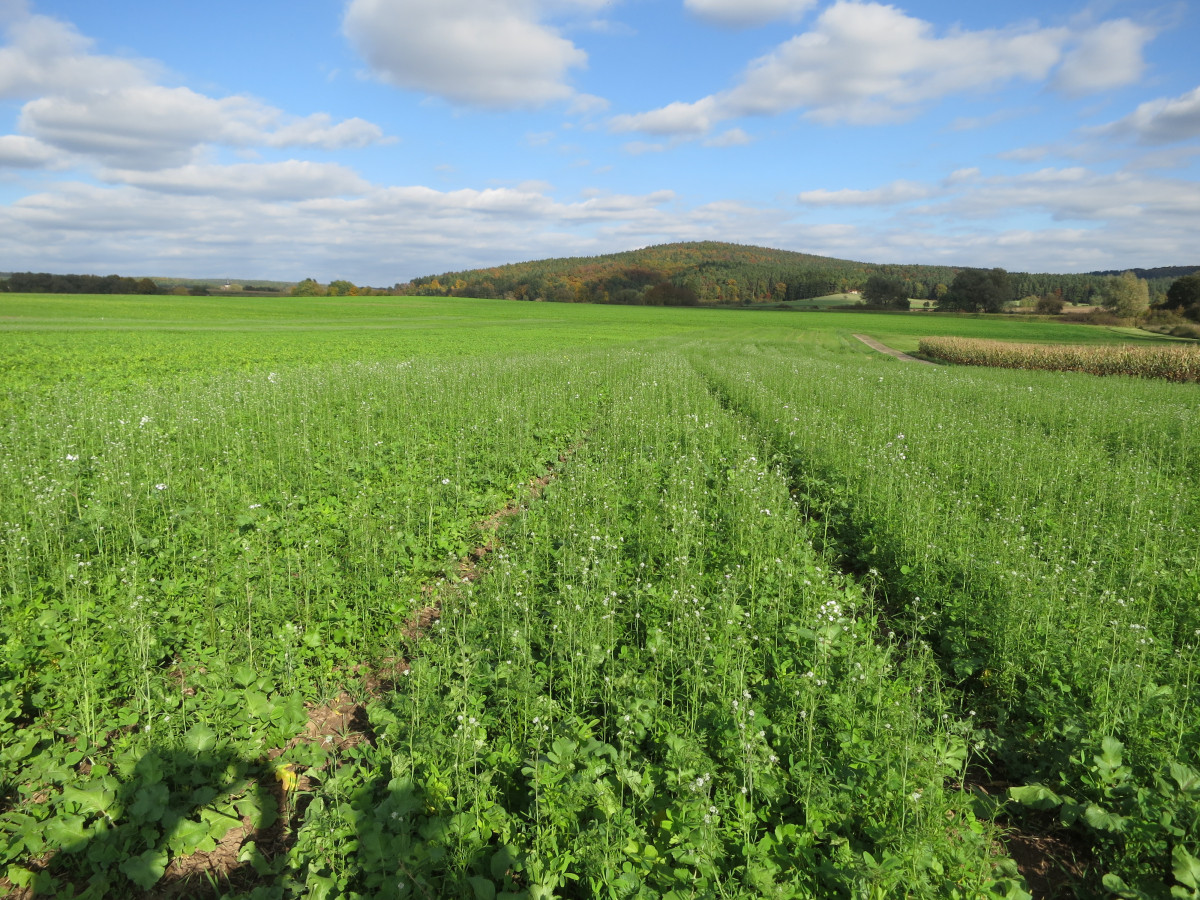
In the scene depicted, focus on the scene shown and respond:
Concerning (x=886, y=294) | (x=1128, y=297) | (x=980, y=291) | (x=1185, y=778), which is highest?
(x=886, y=294)

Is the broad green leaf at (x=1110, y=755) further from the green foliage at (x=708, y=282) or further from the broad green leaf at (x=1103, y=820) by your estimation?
the green foliage at (x=708, y=282)

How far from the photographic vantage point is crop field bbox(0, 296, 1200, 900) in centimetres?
327

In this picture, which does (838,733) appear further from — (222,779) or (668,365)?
(668,365)

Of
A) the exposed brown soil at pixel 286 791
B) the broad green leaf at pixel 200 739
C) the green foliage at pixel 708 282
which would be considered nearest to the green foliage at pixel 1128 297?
the green foliage at pixel 708 282

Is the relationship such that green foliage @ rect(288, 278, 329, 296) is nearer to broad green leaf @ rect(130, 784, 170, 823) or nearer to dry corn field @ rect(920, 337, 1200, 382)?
dry corn field @ rect(920, 337, 1200, 382)

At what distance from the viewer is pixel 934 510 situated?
8547 mm

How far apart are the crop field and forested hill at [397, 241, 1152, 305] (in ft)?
397

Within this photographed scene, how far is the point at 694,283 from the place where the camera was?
429ft

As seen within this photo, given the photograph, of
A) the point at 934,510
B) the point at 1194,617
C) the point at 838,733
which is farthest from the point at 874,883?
the point at 934,510

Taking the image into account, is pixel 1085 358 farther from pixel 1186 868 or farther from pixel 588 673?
pixel 588 673

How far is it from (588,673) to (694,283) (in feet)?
437

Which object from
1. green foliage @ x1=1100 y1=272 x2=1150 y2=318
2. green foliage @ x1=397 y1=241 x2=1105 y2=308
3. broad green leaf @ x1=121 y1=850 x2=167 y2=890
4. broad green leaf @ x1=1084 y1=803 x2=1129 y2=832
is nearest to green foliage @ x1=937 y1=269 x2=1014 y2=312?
green foliage @ x1=397 y1=241 x2=1105 y2=308

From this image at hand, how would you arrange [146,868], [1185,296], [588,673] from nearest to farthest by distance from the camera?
[146,868] < [588,673] < [1185,296]

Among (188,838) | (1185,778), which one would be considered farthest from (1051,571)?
(188,838)
